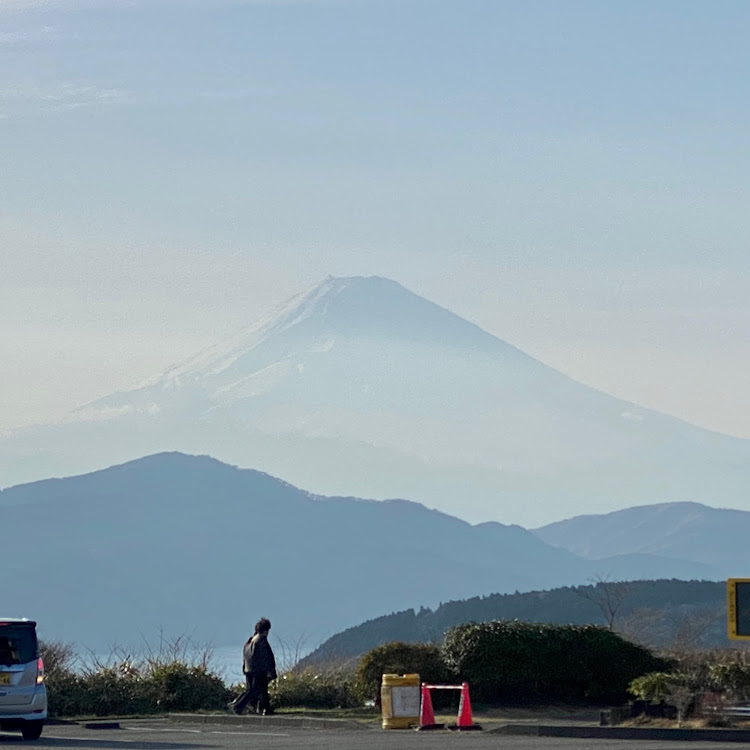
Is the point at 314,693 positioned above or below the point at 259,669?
below

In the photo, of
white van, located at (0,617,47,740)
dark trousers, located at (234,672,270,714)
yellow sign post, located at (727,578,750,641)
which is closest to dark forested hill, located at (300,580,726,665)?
dark trousers, located at (234,672,270,714)

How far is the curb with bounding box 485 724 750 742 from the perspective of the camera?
23.8 metres

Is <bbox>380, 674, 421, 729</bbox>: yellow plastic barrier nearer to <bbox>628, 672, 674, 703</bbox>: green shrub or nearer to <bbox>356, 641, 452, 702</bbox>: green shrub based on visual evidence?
<bbox>628, 672, 674, 703</bbox>: green shrub

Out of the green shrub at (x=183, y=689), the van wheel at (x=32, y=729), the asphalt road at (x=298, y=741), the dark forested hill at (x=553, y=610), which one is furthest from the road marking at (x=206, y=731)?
the dark forested hill at (x=553, y=610)

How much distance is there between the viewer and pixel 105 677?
33.3 meters

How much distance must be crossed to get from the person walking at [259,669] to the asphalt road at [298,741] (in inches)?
61.6

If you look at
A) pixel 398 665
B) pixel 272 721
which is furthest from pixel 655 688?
pixel 272 721

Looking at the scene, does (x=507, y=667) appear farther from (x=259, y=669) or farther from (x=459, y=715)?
(x=259, y=669)

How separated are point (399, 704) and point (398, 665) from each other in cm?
366

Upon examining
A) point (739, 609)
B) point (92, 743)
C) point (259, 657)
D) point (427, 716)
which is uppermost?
point (739, 609)

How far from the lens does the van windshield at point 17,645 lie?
25531 mm

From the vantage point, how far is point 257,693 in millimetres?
30266

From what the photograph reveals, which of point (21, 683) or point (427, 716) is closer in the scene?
point (21, 683)

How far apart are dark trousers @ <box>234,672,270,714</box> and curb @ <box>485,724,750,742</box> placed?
537cm
